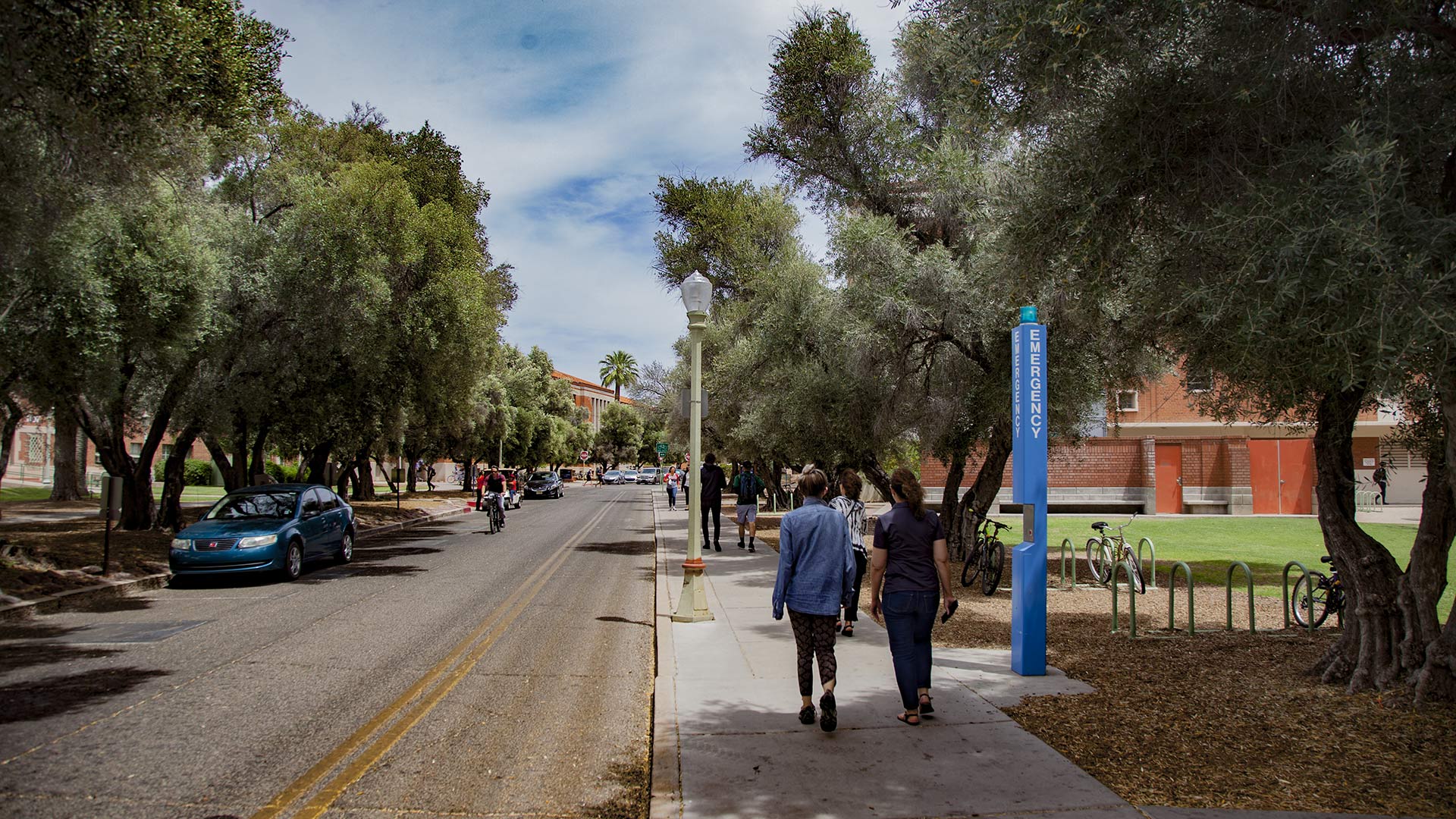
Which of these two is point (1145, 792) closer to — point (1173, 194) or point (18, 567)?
point (1173, 194)

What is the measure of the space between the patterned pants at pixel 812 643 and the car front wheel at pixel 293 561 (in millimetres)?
10711

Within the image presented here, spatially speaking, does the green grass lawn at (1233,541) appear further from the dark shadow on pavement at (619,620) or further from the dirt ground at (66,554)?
the dirt ground at (66,554)

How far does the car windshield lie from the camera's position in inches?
570

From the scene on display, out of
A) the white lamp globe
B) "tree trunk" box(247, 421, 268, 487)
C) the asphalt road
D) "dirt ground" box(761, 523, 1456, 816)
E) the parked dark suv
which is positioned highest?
the white lamp globe

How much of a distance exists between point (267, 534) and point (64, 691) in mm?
7124

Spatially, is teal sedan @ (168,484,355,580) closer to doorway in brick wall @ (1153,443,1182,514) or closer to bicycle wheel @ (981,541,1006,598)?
bicycle wheel @ (981,541,1006,598)

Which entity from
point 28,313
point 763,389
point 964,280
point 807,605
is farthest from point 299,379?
point 807,605

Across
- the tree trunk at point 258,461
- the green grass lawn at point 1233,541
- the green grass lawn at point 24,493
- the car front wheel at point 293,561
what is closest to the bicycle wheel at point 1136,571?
the green grass lawn at point 1233,541

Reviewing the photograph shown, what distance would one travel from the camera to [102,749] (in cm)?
523

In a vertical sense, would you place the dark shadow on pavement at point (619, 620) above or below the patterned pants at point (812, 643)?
below

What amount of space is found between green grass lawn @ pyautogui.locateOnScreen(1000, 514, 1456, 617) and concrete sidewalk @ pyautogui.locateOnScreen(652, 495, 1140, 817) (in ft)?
25.7

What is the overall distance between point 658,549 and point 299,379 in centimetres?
863

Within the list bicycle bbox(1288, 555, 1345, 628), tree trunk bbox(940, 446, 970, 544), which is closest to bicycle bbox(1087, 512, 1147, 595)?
bicycle bbox(1288, 555, 1345, 628)

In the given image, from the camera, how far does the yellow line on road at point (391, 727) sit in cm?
453
